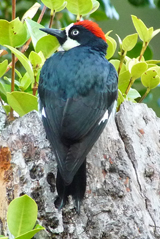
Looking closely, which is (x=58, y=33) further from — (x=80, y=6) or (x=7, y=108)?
(x=7, y=108)

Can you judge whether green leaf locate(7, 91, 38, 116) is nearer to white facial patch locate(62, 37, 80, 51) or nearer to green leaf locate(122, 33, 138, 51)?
white facial patch locate(62, 37, 80, 51)

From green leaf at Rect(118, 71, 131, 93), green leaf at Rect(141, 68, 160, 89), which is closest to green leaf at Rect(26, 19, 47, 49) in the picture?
green leaf at Rect(118, 71, 131, 93)

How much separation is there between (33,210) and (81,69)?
2.78 feet

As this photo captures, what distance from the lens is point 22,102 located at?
2.15 metres

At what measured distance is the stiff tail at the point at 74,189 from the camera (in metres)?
1.85

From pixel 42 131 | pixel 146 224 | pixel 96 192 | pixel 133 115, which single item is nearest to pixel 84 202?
pixel 96 192

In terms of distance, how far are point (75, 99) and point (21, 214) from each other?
66 cm

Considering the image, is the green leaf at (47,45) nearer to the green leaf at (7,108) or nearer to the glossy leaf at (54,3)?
the glossy leaf at (54,3)

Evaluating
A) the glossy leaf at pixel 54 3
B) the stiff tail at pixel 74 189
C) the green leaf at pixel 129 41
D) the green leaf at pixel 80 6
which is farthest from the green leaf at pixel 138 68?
the stiff tail at pixel 74 189

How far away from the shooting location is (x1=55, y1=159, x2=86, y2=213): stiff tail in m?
1.85

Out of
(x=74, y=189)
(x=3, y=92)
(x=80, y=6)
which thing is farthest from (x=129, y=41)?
(x=74, y=189)

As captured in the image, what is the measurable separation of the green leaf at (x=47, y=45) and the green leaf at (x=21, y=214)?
0.97 metres

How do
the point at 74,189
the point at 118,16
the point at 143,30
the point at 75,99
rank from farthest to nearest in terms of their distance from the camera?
the point at 118,16, the point at 143,30, the point at 75,99, the point at 74,189

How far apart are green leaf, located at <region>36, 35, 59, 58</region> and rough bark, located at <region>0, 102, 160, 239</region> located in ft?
1.32
